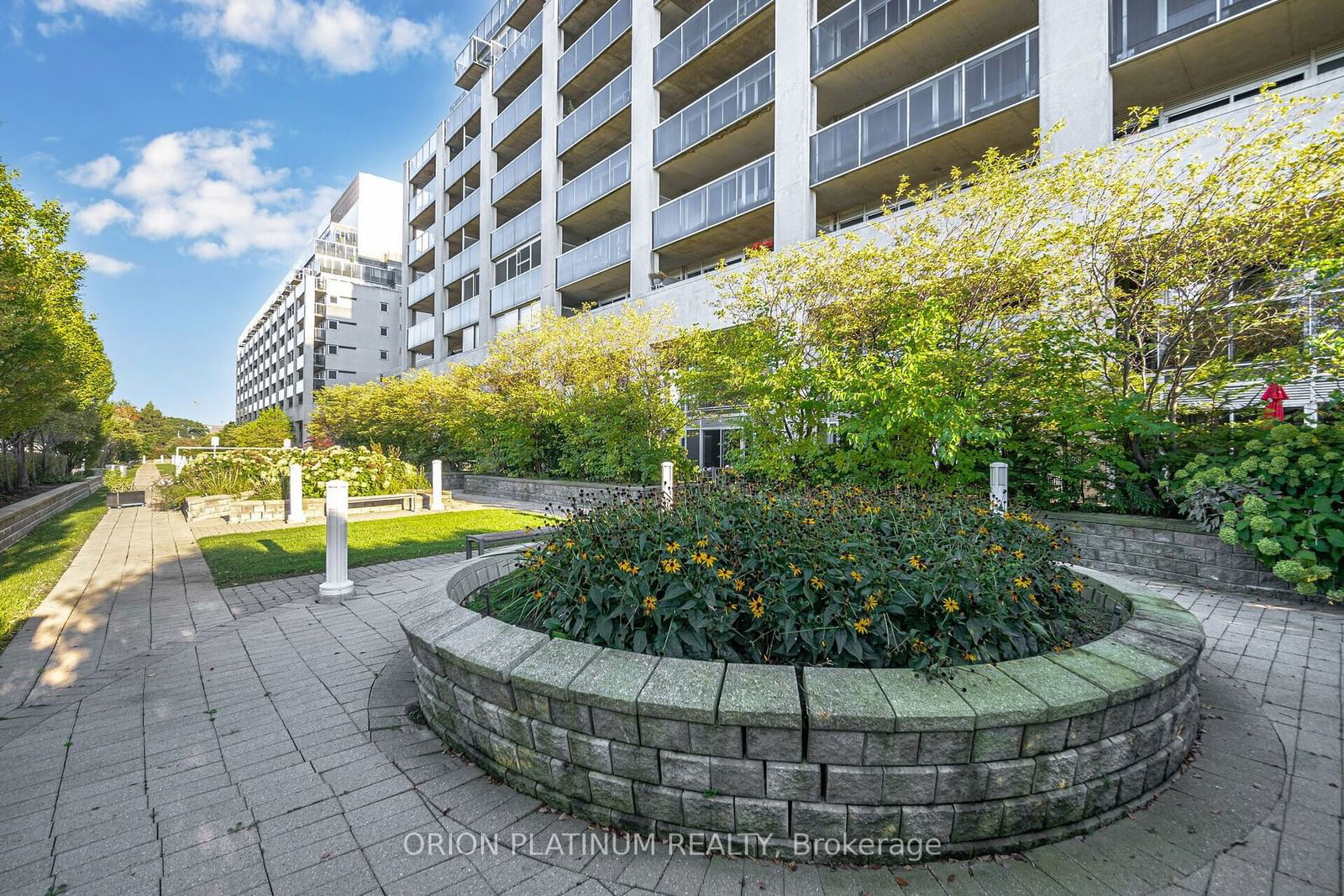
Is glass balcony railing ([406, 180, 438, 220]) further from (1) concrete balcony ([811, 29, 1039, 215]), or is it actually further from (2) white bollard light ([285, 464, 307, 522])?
(1) concrete balcony ([811, 29, 1039, 215])

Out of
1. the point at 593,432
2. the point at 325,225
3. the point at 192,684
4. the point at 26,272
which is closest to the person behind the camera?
the point at 192,684

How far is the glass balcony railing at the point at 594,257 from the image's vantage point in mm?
18266

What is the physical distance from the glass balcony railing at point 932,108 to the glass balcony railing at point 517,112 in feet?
51.4

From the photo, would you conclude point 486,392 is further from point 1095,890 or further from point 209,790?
point 1095,890

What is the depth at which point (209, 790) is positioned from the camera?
2.53m

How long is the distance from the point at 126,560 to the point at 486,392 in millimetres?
10395

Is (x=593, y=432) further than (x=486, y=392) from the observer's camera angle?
No

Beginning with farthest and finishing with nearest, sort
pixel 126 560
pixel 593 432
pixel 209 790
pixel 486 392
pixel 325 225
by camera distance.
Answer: pixel 325 225 < pixel 486 392 < pixel 593 432 < pixel 126 560 < pixel 209 790

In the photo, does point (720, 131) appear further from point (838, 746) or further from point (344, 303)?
point (344, 303)

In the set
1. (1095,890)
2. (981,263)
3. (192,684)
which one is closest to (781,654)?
(1095,890)

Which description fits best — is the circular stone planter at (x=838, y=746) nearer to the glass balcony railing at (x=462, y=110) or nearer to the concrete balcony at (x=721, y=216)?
the concrete balcony at (x=721, y=216)

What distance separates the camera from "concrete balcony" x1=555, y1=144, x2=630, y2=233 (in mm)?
18625

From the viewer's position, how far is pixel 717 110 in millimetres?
15641

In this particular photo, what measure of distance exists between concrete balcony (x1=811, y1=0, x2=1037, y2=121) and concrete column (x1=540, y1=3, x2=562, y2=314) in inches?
452
